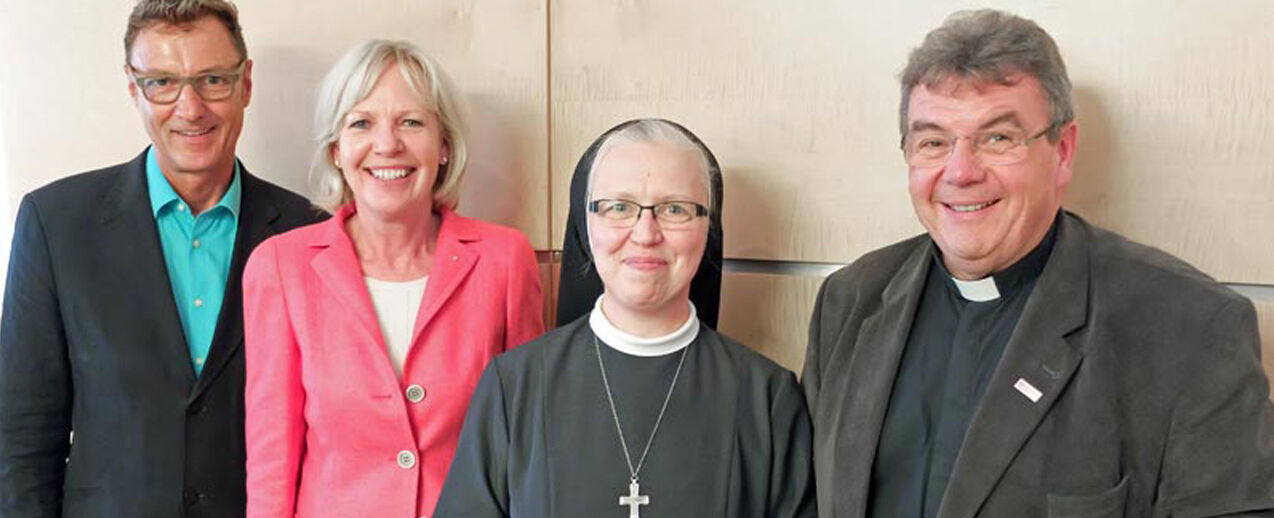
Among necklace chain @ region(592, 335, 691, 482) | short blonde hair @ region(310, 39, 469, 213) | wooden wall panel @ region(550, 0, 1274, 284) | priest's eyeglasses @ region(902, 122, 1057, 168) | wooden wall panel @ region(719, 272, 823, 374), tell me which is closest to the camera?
priest's eyeglasses @ region(902, 122, 1057, 168)

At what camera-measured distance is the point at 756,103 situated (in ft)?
8.25

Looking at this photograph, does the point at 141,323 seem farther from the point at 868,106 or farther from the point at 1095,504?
the point at 1095,504

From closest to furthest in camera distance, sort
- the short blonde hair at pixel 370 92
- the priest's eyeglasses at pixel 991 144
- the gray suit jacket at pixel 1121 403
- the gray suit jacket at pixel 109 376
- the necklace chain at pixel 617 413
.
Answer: the gray suit jacket at pixel 1121 403
the priest's eyeglasses at pixel 991 144
the necklace chain at pixel 617 413
the short blonde hair at pixel 370 92
the gray suit jacket at pixel 109 376

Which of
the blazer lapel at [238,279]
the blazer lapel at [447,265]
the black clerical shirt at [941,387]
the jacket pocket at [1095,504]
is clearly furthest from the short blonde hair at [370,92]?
the jacket pocket at [1095,504]

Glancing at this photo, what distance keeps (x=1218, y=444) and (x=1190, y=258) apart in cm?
66

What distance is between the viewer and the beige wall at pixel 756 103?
2104 millimetres

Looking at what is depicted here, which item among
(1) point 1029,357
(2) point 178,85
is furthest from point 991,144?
(2) point 178,85

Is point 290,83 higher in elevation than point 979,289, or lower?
higher

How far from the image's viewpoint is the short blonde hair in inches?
86.7

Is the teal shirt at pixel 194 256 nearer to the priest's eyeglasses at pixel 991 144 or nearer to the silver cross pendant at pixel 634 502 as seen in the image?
the silver cross pendant at pixel 634 502

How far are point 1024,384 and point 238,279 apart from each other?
167 cm

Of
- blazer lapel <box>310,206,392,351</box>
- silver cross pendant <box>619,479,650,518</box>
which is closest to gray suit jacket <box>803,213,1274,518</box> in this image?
silver cross pendant <box>619,479,650,518</box>

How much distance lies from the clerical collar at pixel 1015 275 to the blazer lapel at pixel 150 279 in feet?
5.47

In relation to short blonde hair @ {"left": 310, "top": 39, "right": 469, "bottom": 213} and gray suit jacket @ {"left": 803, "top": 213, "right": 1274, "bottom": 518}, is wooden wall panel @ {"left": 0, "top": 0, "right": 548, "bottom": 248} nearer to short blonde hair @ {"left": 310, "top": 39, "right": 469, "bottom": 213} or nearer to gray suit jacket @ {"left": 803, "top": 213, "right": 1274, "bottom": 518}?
short blonde hair @ {"left": 310, "top": 39, "right": 469, "bottom": 213}
